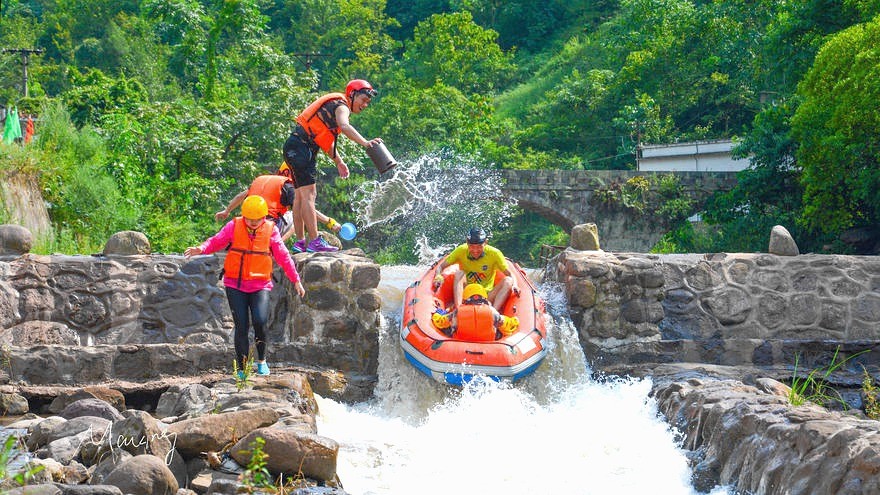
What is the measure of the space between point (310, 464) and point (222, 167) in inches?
674

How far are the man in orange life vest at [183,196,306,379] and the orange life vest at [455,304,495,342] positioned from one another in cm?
201

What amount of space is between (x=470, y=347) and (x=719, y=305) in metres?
3.75

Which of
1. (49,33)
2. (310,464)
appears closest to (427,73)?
(49,33)

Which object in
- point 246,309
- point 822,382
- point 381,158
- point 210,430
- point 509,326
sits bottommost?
point 822,382

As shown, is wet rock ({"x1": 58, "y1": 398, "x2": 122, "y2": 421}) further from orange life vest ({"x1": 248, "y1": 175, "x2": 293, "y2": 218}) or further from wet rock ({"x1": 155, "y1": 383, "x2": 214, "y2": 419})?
orange life vest ({"x1": 248, "y1": 175, "x2": 293, "y2": 218})

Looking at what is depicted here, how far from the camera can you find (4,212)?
1577 cm

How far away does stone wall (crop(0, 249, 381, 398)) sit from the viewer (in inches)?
444

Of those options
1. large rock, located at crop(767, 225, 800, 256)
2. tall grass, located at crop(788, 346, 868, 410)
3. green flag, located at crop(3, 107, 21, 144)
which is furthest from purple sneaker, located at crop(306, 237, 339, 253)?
green flag, located at crop(3, 107, 21, 144)

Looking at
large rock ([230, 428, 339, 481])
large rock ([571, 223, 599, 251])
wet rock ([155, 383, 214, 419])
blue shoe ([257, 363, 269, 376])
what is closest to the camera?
large rock ([230, 428, 339, 481])

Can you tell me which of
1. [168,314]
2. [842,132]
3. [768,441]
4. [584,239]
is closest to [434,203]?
[842,132]

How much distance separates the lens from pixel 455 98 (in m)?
41.3

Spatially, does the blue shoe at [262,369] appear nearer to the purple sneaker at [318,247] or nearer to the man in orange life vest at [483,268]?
the purple sneaker at [318,247]

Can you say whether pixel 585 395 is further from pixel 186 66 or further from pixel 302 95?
pixel 186 66

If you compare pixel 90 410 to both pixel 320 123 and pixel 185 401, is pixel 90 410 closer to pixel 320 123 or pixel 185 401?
pixel 185 401
